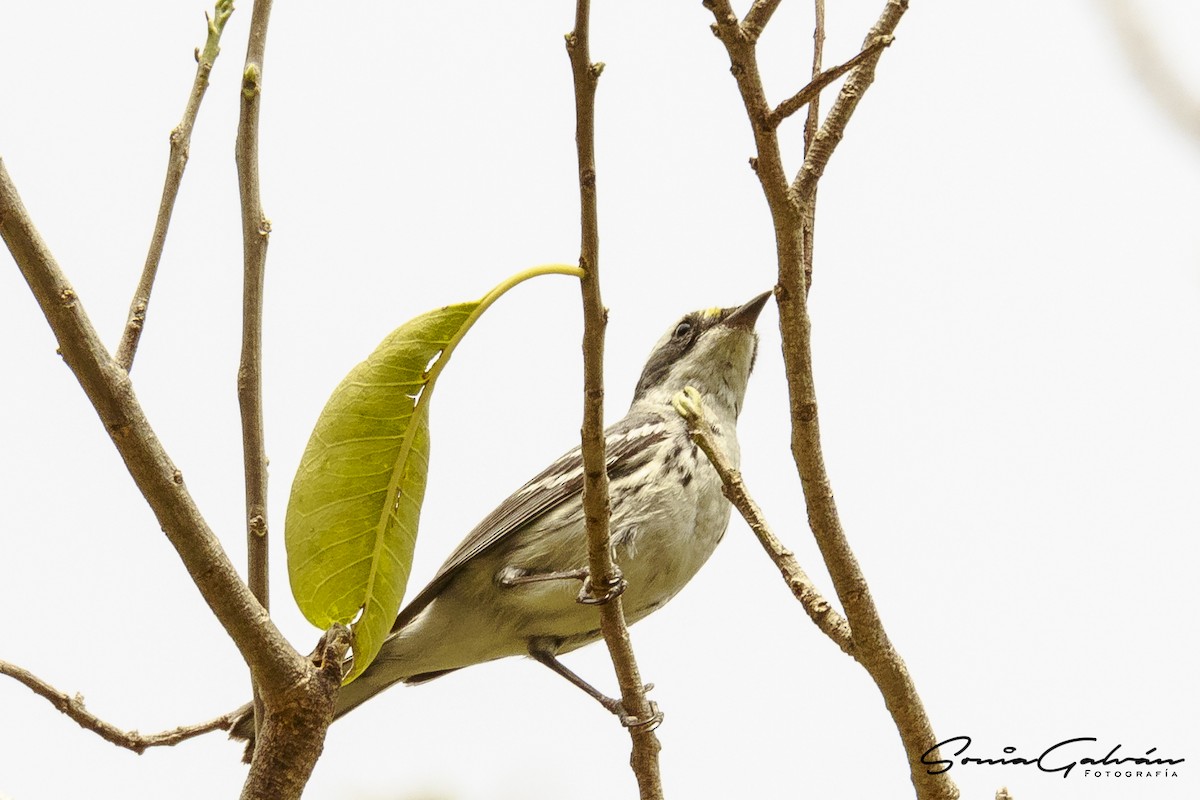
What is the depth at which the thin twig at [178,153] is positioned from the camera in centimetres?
334

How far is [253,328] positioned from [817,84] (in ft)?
5.87

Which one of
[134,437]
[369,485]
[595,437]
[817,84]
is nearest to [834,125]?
[817,84]

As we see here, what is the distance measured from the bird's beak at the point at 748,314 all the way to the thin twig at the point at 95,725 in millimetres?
3868

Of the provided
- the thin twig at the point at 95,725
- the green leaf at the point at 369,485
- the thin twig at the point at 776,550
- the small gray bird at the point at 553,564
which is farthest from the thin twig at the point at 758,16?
the small gray bird at the point at 553,564

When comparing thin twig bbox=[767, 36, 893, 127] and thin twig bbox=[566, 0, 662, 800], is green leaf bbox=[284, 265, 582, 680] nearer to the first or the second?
thin twig bbox=[566, 0, 662, 800]

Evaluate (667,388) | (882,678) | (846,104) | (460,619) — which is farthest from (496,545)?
→ (846,104)

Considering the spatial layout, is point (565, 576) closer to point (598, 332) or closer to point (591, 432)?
point (591, 432)

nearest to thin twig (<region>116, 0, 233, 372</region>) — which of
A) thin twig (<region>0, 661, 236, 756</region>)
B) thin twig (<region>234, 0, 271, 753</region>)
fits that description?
thin twig (<region>234, 0, 271, 753</region>)

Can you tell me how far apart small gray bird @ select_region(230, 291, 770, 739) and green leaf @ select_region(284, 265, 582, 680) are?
231 centimetres

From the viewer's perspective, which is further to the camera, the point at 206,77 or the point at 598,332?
the point at 206,77

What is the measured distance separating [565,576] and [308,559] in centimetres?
216

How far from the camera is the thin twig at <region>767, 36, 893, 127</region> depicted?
7.97ft

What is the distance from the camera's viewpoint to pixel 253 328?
343cm

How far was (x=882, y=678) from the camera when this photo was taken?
9.26 feet
